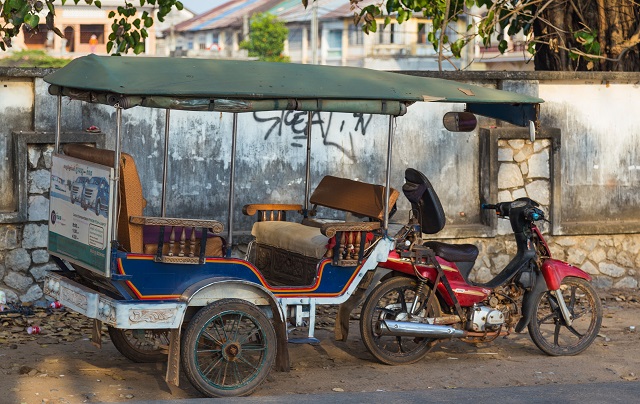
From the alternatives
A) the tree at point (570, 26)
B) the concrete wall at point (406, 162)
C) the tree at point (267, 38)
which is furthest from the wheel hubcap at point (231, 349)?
the tree at point (267, 38)

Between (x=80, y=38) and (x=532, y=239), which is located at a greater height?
(x=80, y=38)

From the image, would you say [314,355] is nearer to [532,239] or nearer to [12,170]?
[532,239]

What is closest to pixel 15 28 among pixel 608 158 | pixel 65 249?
pixel 65 249

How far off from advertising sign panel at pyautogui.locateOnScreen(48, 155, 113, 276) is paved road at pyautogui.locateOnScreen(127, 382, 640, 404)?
977 mm

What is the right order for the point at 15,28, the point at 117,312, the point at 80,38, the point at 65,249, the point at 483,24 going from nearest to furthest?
1. the point at 117,312
2. the point at 65,249
3. the point at 15,28
4. the point at 483,24
5. the point at 80,38

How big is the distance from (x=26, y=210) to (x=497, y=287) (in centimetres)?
394

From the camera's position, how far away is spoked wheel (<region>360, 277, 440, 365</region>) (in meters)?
7.43

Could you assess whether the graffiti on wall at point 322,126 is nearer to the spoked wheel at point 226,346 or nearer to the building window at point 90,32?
the spoked wheel at point 226,346

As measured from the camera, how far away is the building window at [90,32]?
66.7 metres

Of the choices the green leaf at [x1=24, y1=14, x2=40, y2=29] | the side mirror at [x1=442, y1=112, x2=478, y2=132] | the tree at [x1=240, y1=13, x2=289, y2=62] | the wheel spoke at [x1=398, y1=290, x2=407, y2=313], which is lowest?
the wheel spoke at [x1=398, y1=290, x2=407, y2=313]

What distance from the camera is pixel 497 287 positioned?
25.6ft

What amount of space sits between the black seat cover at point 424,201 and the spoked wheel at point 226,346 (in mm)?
1463

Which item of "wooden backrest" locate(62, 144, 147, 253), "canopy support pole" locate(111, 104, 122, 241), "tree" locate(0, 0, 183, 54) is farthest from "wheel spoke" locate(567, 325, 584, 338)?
"tree" locate(0, 0, 183, 54)

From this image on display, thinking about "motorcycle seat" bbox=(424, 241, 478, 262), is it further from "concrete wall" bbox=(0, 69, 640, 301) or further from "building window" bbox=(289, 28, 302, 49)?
"building window" bbox=(289, 28, 302, 49)
